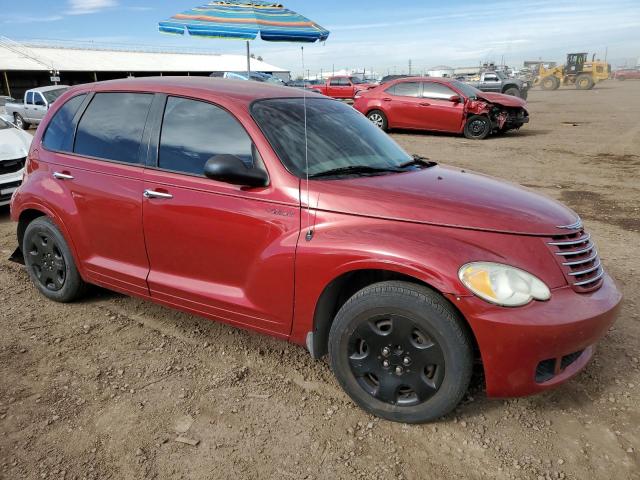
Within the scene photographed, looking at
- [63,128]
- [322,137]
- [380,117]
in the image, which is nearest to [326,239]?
[322,137]

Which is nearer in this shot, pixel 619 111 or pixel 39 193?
pixel 39 193

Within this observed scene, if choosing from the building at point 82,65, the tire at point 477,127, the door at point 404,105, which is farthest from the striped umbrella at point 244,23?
the building at point 82,65

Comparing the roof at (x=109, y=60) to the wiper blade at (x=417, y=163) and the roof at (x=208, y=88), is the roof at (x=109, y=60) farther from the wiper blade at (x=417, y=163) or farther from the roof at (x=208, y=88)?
the wiper blade at (x=417, y=163)

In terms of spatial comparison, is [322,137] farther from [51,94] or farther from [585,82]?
[585,82]

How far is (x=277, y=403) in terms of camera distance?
2.77 meters

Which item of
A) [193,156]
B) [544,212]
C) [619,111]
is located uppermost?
[193,156]

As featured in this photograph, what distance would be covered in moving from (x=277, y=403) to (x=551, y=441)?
141 centimetres

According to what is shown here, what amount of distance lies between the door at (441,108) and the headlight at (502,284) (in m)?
11.9

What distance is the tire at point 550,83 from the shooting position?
42.0 metres

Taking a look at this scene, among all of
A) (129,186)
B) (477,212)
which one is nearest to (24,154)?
(129,186)

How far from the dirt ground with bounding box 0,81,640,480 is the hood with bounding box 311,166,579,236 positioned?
103 centimetres

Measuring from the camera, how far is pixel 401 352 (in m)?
2.48

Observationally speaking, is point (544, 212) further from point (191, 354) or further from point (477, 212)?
point (191, 354)

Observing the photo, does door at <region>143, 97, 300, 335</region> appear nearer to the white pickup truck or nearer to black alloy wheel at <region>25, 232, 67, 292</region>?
black alloy wheel at <region>25, 232, 67, 292</region>
